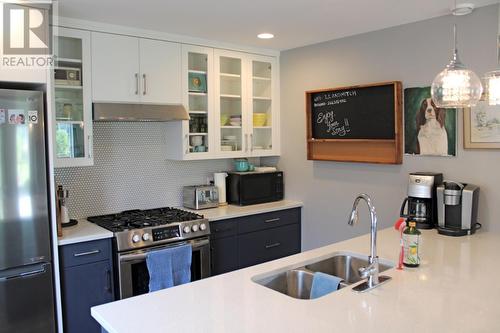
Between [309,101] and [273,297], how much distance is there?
2482 millimetres

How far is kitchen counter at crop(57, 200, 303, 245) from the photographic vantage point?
280cm

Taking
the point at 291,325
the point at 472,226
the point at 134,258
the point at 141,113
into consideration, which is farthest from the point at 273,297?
the point at 141,113

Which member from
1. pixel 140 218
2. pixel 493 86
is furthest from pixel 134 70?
pixel 493 86

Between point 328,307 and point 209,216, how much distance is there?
1913 mm

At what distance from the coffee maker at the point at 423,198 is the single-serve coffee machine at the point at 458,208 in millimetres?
71

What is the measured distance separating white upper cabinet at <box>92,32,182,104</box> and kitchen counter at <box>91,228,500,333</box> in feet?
5.88

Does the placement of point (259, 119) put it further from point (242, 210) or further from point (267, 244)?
point (267, 244)

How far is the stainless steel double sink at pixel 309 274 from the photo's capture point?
2165 mm

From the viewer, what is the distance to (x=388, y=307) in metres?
1.70

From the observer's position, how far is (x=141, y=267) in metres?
3.04

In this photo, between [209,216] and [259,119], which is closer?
[209,216]

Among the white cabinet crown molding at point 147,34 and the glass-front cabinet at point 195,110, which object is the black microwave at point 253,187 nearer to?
the glass-front cabinet at point 195,110

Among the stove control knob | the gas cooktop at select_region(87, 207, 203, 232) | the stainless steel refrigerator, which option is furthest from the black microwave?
the stainless steel refrigerator

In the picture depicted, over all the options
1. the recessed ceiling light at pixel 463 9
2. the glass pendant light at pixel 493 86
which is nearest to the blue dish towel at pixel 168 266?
the glass pendant light at pixel 493 86
